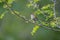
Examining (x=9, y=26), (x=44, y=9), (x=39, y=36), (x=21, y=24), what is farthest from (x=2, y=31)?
(x=44, y=9)

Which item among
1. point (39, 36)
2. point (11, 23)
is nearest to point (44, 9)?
point (39, 36)

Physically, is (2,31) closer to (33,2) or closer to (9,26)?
(9,26)

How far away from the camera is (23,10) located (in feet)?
12.3

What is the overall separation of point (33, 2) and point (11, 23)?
194cm

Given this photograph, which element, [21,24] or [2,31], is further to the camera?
[2,31]

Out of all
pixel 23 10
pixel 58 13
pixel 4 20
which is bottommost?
pixel 58 13

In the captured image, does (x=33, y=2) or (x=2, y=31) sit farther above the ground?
(x=2, y=31)

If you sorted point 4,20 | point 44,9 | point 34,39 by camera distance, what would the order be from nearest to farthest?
1. point 44,9
2. point 34,39
3. point 4,20

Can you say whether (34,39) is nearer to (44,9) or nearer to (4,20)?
(4,20)

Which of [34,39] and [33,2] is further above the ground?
[34,39]

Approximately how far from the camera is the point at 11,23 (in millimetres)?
4262

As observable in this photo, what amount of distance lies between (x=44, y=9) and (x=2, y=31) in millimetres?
1881

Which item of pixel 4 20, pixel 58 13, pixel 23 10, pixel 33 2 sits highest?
pixel 4 20

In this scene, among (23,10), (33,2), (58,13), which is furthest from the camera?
(23,10)
